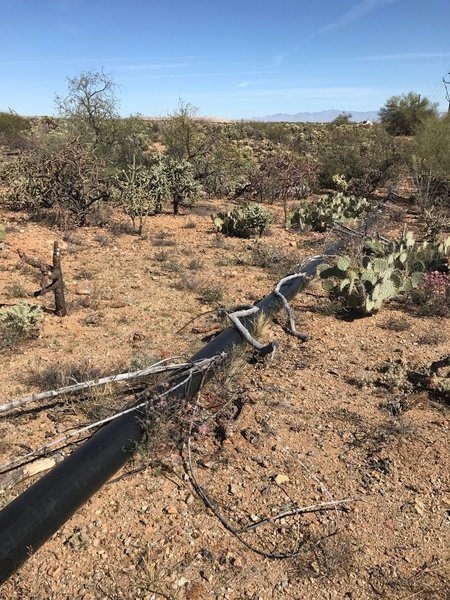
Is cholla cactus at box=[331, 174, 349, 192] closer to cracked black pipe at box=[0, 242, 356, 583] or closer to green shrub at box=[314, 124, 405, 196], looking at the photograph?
green shrub at box=[314, 124, 405, 196]

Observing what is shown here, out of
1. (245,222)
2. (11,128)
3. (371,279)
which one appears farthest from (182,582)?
(11,128)

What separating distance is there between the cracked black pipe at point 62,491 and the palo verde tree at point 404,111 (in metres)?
33.3

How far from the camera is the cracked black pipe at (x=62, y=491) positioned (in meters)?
2.61

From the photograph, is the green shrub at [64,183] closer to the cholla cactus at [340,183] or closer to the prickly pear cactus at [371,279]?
the prickly pear cactus at [371,279]

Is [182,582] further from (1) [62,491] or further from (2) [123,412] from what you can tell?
(2) [123,412]

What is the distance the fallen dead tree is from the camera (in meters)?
2.63

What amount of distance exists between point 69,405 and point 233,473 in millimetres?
1568

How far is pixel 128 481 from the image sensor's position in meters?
3.43

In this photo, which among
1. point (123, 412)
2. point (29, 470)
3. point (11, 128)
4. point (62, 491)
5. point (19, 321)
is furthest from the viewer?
point (11, 128)

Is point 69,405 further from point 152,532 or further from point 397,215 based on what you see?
point 397,215

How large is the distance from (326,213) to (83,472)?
9.87 m

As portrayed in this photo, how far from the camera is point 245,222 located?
10789 millimetres

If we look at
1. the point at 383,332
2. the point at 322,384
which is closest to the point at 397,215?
the point at 383,332

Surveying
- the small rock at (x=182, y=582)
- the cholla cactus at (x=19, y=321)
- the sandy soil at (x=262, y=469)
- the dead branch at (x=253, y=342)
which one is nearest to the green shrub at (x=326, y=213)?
the sandy soil at (x=262, y=469)
